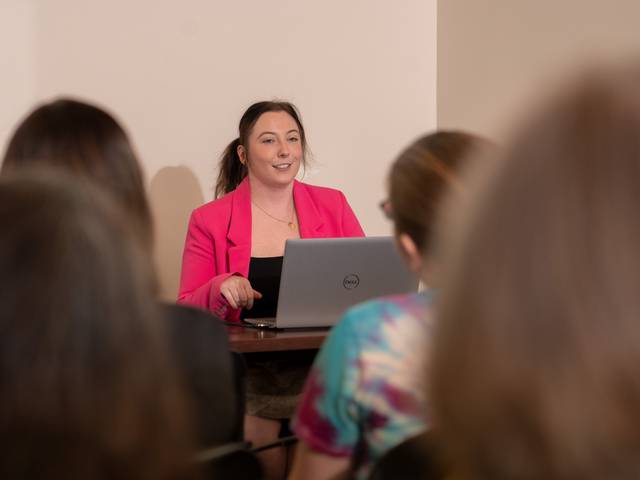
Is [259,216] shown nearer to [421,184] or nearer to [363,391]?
[421,184]

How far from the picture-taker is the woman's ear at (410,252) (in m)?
1.53

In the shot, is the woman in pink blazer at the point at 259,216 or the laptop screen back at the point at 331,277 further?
the woman in pink blazer at the point at 259,216

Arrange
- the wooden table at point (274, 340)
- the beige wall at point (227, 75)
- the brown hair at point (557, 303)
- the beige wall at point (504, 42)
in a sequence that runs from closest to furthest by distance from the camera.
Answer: the brown hair at point (557, 303) → the wooden table at point (274, 340) → the beige wall at point (504, 42) → the beige wall at point (227, 75)

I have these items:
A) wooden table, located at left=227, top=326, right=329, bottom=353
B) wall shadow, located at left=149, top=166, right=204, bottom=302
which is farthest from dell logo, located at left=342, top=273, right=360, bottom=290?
wall shadow, located at left=149, top=166, right=204, bottom=302

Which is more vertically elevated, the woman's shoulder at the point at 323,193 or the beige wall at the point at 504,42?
the beige wall at the point at 504,42

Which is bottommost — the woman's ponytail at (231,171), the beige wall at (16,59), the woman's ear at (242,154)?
the woman's ponytail at (231,171)

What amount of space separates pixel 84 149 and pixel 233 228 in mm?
1803

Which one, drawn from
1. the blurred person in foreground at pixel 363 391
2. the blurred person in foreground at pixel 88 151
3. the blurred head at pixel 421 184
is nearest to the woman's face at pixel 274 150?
the blurred person in foreground at pixel 88 151

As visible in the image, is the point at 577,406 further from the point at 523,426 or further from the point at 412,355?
the point at 412,355

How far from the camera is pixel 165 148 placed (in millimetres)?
4125

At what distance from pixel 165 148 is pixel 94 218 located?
3.48 meters

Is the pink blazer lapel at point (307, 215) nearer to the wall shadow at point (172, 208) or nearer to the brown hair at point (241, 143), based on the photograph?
the brown hair at point (241, 143)

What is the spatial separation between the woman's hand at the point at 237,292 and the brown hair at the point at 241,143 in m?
0.91

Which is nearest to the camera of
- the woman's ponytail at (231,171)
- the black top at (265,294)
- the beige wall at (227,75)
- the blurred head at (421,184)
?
the blurred head at (421,184)
